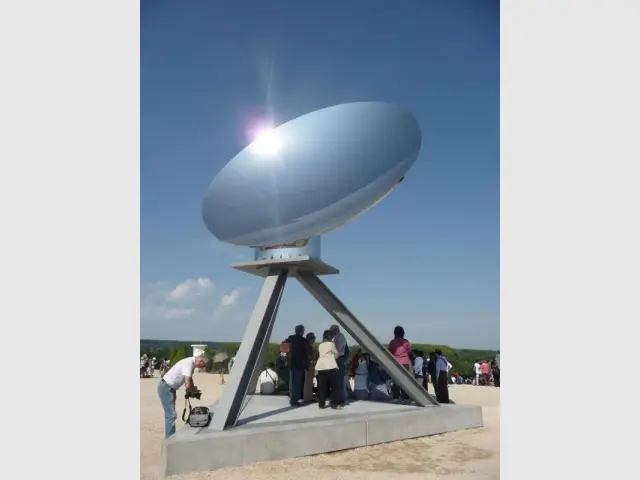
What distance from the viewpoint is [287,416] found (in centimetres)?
770

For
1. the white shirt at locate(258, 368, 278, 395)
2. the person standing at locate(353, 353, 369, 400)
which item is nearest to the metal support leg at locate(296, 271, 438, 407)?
the person standing at locate(353, 353, 369, 400)

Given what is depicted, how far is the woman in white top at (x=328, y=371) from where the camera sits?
8.00m

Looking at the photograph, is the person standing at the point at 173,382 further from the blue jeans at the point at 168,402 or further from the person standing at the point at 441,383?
the person standing at the point at 441,383

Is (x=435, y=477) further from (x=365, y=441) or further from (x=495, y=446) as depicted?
(x=495, y=446)

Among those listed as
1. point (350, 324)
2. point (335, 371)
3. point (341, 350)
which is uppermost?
point (350, 324)

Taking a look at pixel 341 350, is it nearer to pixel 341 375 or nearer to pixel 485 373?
pixel 341 375

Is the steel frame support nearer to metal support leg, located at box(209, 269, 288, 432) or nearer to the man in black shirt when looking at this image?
metal support leg, located at box(209, 269, 288, 432)

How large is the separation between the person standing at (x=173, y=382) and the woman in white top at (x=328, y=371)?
80.4 inches

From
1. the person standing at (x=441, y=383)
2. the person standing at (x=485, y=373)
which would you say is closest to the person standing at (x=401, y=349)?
the person standing at (x=441, y=383)

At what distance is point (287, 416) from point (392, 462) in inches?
70.9

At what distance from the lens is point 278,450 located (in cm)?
652

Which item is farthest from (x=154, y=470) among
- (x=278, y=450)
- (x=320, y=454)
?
(x=320, y=454)

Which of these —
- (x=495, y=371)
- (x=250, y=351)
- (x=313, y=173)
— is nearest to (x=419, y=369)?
(x=250, y=351)

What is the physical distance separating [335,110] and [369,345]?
403 centimetres
